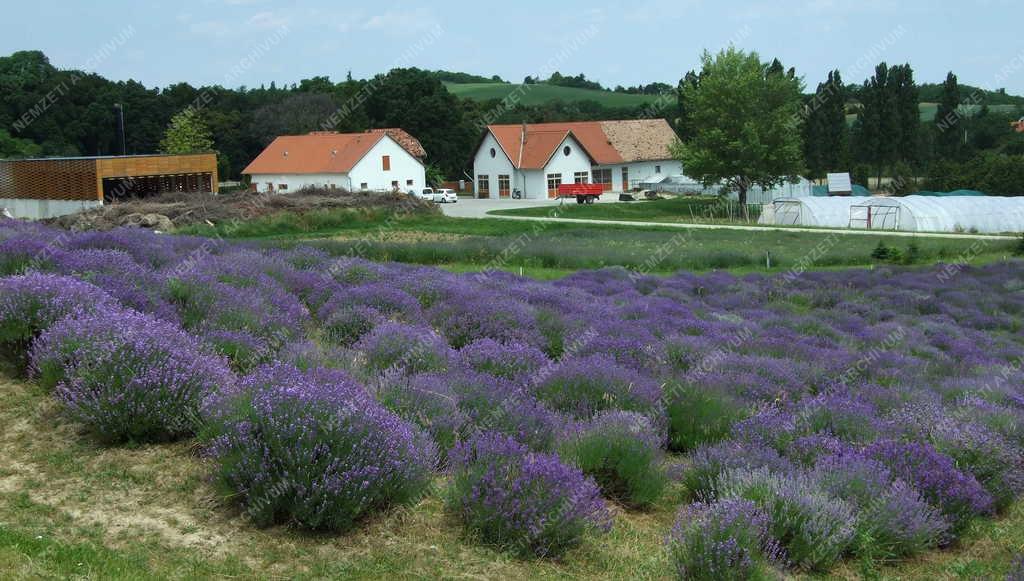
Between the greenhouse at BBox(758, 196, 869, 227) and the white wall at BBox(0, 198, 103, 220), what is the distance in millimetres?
40211

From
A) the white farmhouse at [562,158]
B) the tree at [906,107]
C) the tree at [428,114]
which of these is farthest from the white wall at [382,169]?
the tree at [906,107]

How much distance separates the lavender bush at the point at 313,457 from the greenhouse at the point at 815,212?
5249cm

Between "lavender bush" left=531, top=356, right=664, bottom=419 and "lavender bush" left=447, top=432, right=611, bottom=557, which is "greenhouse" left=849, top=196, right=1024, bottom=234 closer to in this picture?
"lavender bush" left=531, top=356, right=664, bottom=419

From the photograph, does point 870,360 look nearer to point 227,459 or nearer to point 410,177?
point 227,459

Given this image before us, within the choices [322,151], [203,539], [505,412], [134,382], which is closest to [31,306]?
[134,382]

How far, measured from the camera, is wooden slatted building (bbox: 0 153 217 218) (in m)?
52.1

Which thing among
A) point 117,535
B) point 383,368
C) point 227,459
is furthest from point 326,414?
point 383,368

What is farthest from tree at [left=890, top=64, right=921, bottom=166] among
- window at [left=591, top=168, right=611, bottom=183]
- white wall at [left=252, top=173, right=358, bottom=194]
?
white wall at [left=252, top=173, right=358, bottom=194]

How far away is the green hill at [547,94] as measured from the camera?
151 metres

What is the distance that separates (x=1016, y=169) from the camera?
6988cm

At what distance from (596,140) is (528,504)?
7968cm

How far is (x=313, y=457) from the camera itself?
584cm

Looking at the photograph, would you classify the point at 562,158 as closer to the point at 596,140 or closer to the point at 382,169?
the point at 596,140

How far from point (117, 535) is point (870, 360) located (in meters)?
10.7
